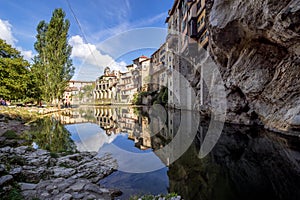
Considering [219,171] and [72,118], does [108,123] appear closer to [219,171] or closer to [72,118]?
[72,118]

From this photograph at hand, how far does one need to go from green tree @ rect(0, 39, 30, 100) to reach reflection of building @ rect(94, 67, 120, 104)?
30.0 metres

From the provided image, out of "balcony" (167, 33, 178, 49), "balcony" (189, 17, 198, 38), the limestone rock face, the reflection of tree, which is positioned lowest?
the reflection of tree

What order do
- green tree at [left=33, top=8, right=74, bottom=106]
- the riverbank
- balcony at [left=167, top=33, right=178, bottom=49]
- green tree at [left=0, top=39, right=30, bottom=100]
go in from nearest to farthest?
the riverbank
green tree at [left=0, top=39, right=30, bottom=100]
green tree at [left=33, top=8, right=74, bottom=106]
balcony at [left=167, top=33, right=178, bottom=49]

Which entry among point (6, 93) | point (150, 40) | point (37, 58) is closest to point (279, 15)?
point (150, 40)

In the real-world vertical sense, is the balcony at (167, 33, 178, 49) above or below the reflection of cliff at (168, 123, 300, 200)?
above

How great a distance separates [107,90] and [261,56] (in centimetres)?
4714

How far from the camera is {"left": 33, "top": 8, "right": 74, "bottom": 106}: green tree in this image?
2242 centimetres

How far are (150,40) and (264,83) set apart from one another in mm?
7604

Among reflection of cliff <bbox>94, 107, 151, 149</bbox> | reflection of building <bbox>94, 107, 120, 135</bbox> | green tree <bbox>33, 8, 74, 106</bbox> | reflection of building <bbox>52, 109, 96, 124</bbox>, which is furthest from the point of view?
green tree <bbox>33, 8, 74, 106</bbox>

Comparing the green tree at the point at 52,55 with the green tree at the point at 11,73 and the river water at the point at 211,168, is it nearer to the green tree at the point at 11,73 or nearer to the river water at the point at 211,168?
the green tree at the point at 11,73

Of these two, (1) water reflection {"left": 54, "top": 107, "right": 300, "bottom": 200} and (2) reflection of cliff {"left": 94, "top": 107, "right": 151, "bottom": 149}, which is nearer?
(1) water reflection {"left": 54, "top": 107, "right": 300, "bottom": 200}

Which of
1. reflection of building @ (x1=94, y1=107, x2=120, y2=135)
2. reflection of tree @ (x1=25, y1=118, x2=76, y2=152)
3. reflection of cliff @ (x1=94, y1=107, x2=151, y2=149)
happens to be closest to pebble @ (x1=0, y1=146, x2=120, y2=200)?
reflection of tree @ (x1=25, y1=118, x2=76, y2=152)

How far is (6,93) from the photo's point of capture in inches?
682

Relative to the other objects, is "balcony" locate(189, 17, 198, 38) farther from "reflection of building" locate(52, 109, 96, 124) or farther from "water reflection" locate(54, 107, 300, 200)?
"water reflection" locate(54, 107, 300, 200)
